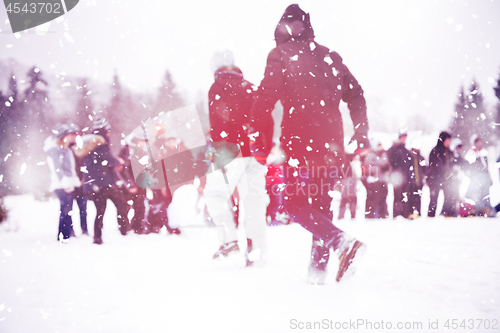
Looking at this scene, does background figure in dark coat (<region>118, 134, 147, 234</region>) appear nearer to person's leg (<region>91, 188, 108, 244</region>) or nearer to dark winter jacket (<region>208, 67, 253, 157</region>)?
person's leg (<region>91, 188, 108, 244</region>)

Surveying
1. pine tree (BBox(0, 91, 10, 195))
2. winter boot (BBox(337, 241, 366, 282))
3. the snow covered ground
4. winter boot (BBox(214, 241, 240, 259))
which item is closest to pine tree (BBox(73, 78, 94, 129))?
pine tree (BBox(0, 91, 10, 195))

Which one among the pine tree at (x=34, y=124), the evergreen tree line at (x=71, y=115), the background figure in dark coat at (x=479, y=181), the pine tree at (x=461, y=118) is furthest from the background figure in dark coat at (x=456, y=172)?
the pine tree at (x=461, y=118)

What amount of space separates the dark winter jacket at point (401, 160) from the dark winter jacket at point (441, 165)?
1.84 ft

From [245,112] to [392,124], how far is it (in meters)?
57.2

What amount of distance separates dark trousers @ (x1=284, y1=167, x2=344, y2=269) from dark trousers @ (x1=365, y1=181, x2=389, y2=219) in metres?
4.91

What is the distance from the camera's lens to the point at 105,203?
5156 millimetres

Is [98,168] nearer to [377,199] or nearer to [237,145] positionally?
[237,145]

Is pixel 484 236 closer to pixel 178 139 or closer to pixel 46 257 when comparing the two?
pixel 178 139

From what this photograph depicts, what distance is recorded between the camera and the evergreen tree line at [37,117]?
73.9ft

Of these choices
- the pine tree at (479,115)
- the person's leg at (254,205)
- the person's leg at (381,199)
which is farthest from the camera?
the pine tree at (479,115)

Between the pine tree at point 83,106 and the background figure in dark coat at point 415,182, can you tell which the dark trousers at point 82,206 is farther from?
the pine tree at point 83,106

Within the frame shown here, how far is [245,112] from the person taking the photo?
3242 millimetres

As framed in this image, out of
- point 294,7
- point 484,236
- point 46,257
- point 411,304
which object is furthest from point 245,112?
point 484,236

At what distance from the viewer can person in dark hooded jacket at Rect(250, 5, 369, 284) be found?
8.04 ft
